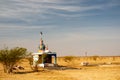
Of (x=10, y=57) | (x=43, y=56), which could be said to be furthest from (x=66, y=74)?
(x=43, y=56)

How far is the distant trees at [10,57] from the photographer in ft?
118

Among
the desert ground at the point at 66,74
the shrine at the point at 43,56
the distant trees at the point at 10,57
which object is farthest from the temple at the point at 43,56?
the distant trees at the point at 10,57

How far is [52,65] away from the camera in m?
45.2

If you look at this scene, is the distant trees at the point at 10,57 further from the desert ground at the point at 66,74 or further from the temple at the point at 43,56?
the temple at the point at 43,56

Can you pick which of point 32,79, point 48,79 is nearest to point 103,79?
point 48,79

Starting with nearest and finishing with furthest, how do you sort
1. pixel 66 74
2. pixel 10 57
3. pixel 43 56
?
pixel 66 74 → pixel 10 57 → pixel 43 56

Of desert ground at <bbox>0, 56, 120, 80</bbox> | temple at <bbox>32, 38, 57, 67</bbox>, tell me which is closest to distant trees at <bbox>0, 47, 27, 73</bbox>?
desert ground at <bbox>0, 56, 120, 80</bbox>

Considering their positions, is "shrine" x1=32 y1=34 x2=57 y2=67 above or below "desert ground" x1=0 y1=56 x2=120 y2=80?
above

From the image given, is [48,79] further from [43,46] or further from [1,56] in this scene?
[43,46]

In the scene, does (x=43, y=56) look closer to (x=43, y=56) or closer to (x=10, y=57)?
(x=43, y=56)

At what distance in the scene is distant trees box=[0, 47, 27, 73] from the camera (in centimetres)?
3606

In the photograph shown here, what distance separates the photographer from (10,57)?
36.1m

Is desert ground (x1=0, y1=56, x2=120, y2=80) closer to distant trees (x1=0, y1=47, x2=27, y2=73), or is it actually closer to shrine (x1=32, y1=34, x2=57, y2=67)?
distant trees (x1=0, y1=47, x2=27, y2=73)

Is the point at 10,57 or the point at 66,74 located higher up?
the point at 10,57
